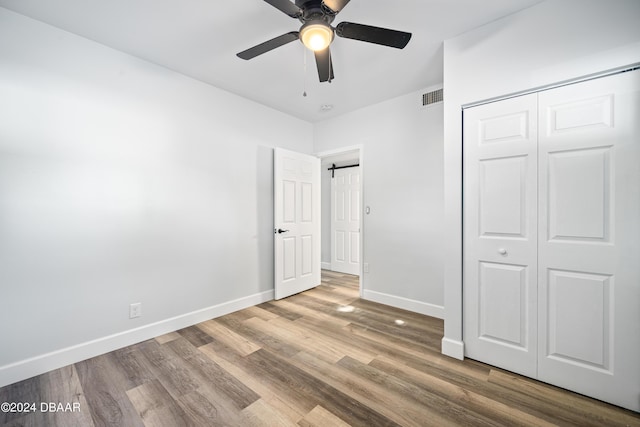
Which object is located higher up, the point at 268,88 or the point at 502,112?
the point at 268,88

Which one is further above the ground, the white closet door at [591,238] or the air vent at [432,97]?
the air vent at [432,97]

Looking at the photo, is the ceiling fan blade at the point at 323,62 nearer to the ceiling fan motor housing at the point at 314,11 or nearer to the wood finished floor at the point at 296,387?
the ceiling fan motor housing at the point at 314,11

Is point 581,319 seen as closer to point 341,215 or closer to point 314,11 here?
point 314,11

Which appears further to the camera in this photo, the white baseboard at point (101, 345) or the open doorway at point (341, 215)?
the open doorway at point (341, 215)

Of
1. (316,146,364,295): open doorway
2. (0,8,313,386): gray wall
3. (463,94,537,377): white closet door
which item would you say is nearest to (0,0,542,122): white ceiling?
(0,8,313,386): gray wall

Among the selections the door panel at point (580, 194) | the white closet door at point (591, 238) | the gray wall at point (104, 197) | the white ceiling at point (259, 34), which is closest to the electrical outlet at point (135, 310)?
the gray wall at point (104, 197)

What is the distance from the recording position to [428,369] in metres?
2.02

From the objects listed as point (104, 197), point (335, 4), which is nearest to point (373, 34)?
point (335, 4)

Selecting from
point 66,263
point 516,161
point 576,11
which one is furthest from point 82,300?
point 576,11

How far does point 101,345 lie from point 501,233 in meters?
3.49

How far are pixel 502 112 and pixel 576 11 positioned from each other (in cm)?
70

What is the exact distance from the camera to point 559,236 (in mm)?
1800

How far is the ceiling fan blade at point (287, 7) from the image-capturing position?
4.79 ft

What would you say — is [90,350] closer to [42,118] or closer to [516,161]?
[42,118]
